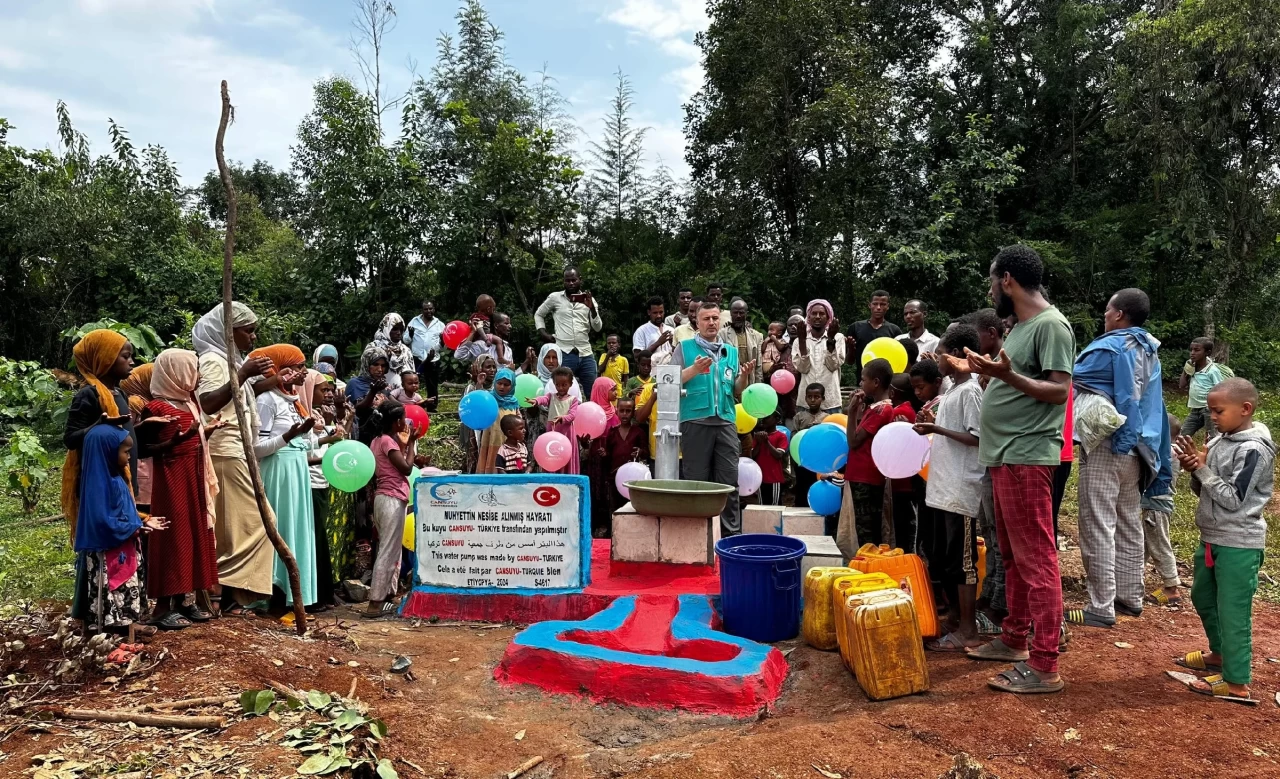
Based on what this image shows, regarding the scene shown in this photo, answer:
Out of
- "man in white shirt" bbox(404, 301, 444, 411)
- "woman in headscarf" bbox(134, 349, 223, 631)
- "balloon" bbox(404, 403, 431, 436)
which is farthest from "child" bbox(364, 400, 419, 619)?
"man in white shirt" bbox(404, 301, 444, 411)

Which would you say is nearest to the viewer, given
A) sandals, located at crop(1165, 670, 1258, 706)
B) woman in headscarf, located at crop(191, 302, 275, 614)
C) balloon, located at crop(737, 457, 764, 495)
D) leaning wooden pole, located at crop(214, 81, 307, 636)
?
sandals, located at crop(1165, 670, 1258, 706)

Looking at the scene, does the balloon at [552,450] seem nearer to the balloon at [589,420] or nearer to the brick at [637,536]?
the balloon at [589,420]

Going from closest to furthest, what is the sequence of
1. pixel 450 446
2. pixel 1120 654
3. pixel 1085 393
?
1. pixel 1120 654
2. pixel 1085 393
3. pixel 450 446

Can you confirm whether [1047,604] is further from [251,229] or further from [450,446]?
[251,229]

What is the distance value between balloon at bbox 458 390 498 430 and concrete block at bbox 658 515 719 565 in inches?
92.9

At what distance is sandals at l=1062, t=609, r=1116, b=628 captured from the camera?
16.2 feet

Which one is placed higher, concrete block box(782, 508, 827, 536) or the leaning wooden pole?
the leaning wooden pole

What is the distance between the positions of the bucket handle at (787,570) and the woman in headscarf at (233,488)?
10.7ft

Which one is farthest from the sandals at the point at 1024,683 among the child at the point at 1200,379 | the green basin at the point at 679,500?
the child at the point at 1200,379

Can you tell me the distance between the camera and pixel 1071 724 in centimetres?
356

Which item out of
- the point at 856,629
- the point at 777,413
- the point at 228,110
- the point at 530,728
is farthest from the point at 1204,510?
the point at 228,110

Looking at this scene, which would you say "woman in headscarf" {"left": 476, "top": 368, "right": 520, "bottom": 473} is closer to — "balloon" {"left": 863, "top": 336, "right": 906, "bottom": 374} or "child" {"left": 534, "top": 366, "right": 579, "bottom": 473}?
"child" {"left": 534, "top": 366, "right": 579, "bottom": 473}

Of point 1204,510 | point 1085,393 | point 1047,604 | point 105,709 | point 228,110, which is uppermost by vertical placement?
point 228,110

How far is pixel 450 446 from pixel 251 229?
16.4 m
